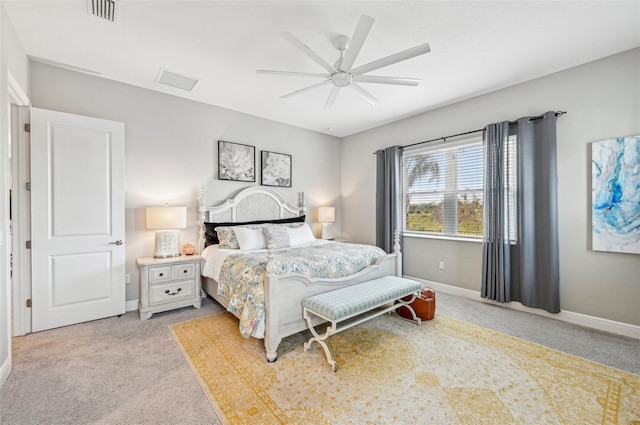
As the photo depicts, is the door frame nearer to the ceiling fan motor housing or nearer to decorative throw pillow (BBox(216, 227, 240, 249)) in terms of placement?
decorative throw pillow (BBox(216, 227, 240, 249))

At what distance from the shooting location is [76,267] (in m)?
2.92

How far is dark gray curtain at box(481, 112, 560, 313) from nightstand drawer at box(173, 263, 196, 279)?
12.1ft

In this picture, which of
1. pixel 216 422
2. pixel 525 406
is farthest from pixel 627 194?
pixel 216 422

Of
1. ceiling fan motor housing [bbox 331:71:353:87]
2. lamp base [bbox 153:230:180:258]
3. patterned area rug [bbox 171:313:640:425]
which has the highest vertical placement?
ceiling fan motor housing [bbox 331:71:353:87]

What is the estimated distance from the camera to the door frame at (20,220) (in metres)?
2.68

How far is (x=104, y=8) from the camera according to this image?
214 cm

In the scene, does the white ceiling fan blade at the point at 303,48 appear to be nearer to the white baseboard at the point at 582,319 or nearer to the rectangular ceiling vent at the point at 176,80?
the rectangular ceiling vent at the point at 176,80

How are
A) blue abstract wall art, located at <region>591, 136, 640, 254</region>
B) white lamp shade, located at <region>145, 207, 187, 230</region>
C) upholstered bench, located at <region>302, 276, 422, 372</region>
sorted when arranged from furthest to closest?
white lamp shade, located at <region>145, 207, 187, 230</region> < blue abstract wall art, located at <region>591, 136, 640, 254</region> < upholstered bench, located at <region>302, 276, 422, 372</region>

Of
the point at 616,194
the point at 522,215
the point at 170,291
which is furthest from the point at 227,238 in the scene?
the point at 616,194

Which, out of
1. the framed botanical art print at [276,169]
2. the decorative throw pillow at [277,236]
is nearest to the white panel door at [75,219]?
the decorative throw pillow at [277,236]

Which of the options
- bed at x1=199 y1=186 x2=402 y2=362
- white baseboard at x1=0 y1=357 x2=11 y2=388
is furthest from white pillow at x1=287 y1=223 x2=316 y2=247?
white baseboard at x1=0 y1=357 x2=11 y2=388

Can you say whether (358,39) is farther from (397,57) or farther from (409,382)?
(409,382)

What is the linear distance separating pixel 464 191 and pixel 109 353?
4.48m

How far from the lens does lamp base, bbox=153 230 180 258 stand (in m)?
3.32
